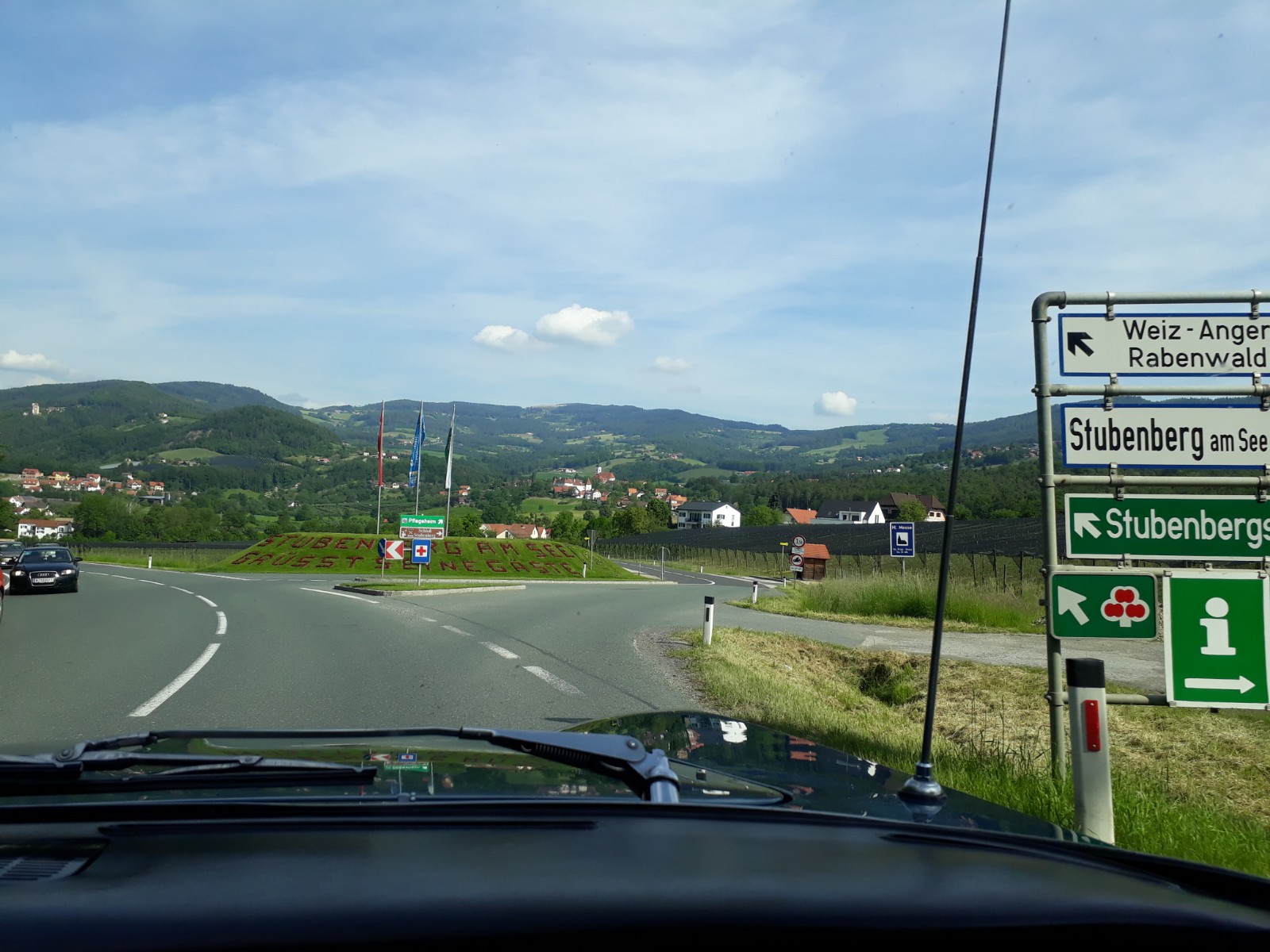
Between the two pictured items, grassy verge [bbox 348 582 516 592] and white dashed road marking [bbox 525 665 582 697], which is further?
grassy verge [bbox 348 582 516 592]

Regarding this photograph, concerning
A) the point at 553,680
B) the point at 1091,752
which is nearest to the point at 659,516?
the point at 553,680

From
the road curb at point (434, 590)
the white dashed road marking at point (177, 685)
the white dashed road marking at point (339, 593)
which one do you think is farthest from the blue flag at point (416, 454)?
the white dashed road marking at point (177, 685)

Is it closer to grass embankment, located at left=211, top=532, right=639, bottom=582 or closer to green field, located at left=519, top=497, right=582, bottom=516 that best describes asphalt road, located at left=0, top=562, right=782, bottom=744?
grass embankment, located at left=211, top=532, right=639, bottom=582

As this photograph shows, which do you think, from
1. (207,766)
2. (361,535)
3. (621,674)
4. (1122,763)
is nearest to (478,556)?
(361,535)

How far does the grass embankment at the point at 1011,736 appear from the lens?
5.20 meters

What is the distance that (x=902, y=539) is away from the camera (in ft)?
89.0

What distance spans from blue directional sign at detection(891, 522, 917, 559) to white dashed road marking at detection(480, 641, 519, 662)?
584 inches

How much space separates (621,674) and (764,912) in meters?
11.1

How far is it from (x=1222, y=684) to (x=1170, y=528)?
0.90m

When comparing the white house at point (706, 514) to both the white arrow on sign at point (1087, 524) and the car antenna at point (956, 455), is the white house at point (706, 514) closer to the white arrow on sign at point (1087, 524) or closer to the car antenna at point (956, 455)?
the white arrow on sign at point (1087, 524)

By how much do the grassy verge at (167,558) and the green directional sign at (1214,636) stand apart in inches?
2317

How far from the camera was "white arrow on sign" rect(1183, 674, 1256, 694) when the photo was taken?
538 centimetres

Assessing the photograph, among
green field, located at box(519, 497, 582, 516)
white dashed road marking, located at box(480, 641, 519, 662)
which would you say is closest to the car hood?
white dashed road marking, located at box(480, 641, 519, 662)

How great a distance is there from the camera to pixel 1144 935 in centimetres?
159
